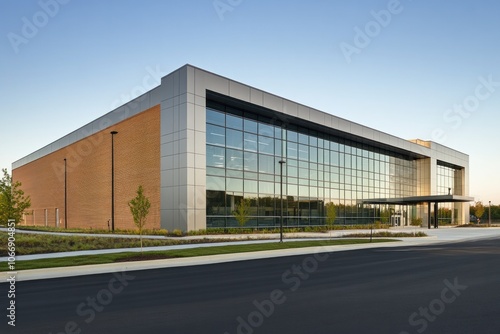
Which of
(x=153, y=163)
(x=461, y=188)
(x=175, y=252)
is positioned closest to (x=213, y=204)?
(x=153, y=163)

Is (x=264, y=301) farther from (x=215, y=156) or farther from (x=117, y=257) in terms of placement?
(x=215, y=156)

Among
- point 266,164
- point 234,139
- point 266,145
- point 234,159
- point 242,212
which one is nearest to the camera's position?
point 242,212

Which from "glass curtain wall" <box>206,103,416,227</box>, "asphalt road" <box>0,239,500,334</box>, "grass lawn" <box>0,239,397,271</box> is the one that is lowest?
"grass lawn" <box>0,239,397,271</box>

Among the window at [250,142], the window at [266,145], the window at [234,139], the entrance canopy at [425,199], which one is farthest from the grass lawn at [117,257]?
the entrance canopy at [425,199]

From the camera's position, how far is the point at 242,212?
3381cm

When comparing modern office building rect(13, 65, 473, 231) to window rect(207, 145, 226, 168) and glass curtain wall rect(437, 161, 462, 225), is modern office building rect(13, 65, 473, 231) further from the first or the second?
glass curtain wall rect(437, 161, 462, 225)

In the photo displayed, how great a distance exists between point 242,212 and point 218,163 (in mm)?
4749

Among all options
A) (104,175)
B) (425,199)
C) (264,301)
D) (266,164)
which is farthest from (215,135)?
(425,199)

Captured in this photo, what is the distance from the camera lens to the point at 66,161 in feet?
175

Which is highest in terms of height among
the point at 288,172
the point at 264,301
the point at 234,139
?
the point at 234,139

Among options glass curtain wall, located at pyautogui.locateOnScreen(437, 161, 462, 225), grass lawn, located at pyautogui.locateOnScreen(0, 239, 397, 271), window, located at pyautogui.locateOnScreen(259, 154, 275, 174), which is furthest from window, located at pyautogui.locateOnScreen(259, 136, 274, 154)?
glass curtain wall, located at pyautogui.locateOnScreen(437, 161, 462, 225)

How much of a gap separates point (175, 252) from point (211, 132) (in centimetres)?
1645

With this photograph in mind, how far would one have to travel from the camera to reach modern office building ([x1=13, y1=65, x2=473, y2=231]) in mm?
32344

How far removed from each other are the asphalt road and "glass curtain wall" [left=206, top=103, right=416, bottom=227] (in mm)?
20305
